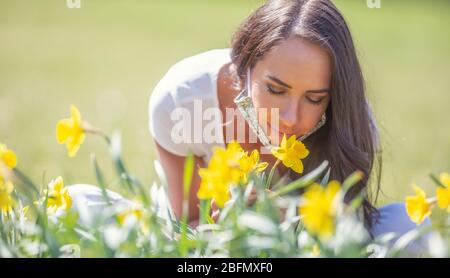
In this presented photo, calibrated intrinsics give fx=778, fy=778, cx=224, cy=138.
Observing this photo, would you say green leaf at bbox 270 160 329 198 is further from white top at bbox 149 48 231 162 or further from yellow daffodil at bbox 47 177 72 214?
white top at bbox 149 48 231 162

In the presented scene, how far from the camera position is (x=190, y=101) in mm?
2193

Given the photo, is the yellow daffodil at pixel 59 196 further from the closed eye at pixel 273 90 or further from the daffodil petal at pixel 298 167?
the closed eye at pixel 273 90

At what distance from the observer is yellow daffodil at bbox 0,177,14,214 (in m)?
1.23

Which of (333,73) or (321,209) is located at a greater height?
(333,73)

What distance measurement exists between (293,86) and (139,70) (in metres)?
3.65

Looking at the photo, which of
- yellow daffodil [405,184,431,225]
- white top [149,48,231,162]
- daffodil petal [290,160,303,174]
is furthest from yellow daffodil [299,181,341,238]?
white top [149,48,231,162]

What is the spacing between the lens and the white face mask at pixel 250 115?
187 centimetres

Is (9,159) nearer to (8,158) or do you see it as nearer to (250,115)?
(8,158)

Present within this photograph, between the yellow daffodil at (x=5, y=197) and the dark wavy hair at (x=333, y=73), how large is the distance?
77cm

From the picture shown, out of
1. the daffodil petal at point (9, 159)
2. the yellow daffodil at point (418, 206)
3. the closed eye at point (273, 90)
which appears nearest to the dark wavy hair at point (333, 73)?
the closed eye at point (273, 90)

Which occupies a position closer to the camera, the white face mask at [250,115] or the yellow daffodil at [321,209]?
the yellow daffodil at [321,209]

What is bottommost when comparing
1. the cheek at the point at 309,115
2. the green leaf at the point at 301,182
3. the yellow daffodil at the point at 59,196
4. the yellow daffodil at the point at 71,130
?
the yellow daffodil at the point at 59,196

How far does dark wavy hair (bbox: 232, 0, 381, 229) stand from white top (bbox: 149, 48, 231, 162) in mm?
203

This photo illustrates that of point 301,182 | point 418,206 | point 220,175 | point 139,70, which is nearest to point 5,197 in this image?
point 220,175
